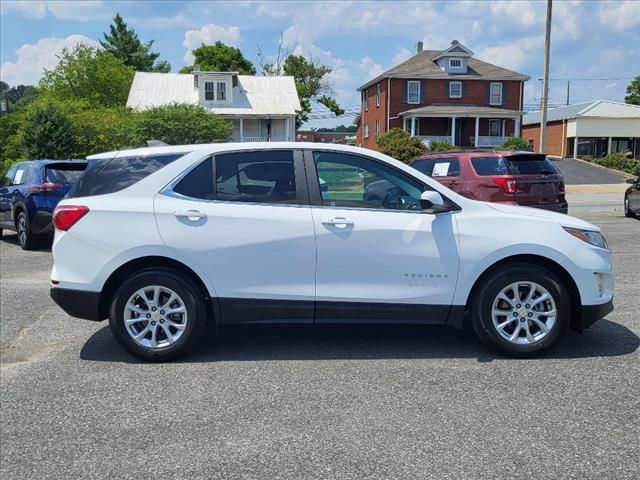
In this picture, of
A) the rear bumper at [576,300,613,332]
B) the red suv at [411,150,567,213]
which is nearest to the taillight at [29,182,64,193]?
the red suv at [411,150,567,213]

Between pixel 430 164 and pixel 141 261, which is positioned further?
pixel 430 164

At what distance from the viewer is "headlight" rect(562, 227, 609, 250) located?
17.6ft

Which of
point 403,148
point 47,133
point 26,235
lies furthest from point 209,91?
point 26,235

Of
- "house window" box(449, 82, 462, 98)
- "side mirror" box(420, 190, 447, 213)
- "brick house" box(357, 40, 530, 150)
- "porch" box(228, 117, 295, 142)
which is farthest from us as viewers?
"house window" box(449, 82, 462, 98)

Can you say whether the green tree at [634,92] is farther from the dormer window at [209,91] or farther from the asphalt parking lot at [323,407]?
the asphalt parking lot at [323,407]

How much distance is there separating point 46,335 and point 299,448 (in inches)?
142

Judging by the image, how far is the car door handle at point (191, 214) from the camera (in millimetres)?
5203

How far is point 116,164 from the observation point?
18.1 ft

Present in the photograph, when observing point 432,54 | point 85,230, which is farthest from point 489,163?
point 432,54

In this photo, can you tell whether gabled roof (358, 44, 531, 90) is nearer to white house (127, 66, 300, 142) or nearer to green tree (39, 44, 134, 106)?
white house (127, 66, 300, 142)

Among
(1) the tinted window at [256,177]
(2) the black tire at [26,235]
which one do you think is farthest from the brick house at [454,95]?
(1) the tinted window at [256,177]

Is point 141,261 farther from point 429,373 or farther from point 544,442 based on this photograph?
point 544,442

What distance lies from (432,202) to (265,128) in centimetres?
3756

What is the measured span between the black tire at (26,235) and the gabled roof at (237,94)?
2852cm
